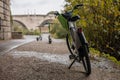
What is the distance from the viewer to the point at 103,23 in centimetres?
902

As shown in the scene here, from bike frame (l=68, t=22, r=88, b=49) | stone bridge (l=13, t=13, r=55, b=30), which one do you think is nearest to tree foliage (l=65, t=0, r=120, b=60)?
bike frame (l=68, t=22, r=88, b=49)

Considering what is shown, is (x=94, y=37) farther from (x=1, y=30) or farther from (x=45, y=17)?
(x=45, y=17)

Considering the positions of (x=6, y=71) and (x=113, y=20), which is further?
(x=113, y=20)

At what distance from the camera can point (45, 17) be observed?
51.6 metres

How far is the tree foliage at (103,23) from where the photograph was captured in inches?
331

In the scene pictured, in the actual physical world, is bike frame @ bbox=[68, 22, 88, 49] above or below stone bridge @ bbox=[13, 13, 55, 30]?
below

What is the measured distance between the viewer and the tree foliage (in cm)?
841

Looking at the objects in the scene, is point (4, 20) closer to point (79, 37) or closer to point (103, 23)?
point (103, 23)

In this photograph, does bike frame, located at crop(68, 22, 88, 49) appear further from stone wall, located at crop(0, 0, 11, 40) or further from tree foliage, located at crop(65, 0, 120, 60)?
stone wall, located at crop(0, 0, 11, 40)

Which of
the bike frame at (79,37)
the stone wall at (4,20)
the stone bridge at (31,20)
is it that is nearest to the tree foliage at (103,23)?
the bike frame at (79,37)

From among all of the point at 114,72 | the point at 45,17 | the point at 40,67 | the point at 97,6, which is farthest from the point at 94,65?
the point at 45,17

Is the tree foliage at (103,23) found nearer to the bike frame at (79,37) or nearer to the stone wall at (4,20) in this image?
the bike frame at (79,37)

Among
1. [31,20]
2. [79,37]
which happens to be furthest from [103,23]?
[31,20]

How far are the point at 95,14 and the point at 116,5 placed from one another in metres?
1.20
